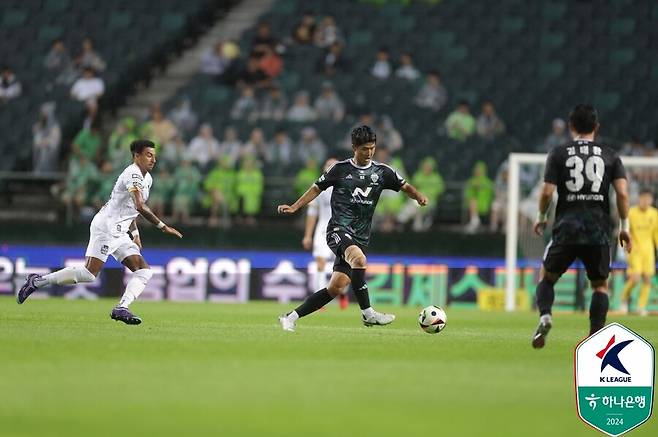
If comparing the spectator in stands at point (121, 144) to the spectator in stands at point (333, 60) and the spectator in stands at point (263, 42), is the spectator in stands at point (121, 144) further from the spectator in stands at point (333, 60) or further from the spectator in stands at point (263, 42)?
the spectator in stands at point (333, 60)

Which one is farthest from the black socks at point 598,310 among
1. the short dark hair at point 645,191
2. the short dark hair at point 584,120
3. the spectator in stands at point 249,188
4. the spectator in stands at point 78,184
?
the spectator in stands at point 78,184

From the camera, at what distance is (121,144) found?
25547 mm

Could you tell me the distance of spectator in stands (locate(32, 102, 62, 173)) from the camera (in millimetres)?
26031

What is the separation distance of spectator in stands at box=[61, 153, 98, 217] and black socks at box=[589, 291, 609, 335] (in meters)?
A: 14.3

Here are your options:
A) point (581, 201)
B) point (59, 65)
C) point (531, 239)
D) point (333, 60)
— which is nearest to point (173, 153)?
point (333, 60)

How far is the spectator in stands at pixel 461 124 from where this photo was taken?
2631cm

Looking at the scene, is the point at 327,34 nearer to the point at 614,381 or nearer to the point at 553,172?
the point at 553,172

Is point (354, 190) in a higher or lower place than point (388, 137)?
lower

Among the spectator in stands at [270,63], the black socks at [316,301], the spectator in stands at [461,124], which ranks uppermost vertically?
the spectator in stands at [270,63]

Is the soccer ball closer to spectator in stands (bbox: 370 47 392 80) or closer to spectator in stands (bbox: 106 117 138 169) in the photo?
spectator in stands (bbox: 106 117 138 169)

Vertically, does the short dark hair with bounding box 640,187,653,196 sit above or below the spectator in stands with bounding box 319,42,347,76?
below

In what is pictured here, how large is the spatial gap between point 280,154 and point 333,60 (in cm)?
360

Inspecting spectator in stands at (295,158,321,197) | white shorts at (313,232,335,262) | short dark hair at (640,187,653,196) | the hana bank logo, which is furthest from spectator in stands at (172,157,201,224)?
the hana bank logo

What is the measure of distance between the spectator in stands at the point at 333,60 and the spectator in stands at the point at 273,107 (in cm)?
141
